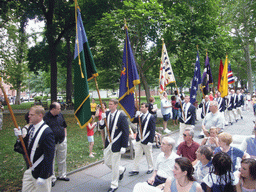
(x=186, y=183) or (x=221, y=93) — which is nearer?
(x=186, y=183)

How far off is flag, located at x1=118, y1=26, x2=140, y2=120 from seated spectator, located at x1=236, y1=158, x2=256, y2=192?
10.8 ft

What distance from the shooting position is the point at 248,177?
9.48 ft

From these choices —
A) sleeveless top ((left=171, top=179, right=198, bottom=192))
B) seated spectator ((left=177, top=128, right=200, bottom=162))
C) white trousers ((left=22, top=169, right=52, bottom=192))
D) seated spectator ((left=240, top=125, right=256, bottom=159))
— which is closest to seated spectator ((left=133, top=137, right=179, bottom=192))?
seated spectator ((left=177, top=128, right=200, bottom=162))

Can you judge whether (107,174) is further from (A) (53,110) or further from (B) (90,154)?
(A) (53,110)

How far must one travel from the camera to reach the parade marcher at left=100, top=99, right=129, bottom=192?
4891 millimetres

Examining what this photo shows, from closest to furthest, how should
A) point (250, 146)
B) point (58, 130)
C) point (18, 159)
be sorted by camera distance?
1. point (250, 146)
2. point (58, 130)
3. point (18, 159)

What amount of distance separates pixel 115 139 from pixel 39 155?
1.93 m

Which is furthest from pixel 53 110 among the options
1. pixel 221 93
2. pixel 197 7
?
pixel 197 7

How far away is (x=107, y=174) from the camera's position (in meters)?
5.97

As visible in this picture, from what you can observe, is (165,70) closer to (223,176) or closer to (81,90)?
(81,90)

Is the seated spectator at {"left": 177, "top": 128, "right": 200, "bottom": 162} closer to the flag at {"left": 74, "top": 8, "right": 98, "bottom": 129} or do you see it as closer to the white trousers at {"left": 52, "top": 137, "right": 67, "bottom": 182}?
the flag at {"left": 74, "top": 8, "right": 98, "bottom": 129}

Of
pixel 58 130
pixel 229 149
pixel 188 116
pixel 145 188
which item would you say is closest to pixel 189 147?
pixel 229 149

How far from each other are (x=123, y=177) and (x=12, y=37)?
26.6 m

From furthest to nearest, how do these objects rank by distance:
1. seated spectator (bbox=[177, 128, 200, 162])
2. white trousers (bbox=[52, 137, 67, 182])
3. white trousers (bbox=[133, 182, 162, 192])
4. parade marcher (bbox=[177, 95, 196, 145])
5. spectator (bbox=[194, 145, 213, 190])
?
parade marcher (bbox=[177, 95, 196, 145])
white trousers (bbox=[52, 137, 67, 182])
seated spectator (bbox=[177, 128, 200, 162])
spectator (bbox=[194, 145, 213, 190])
white trousers (bbox=[133, 182, 162, 192])
